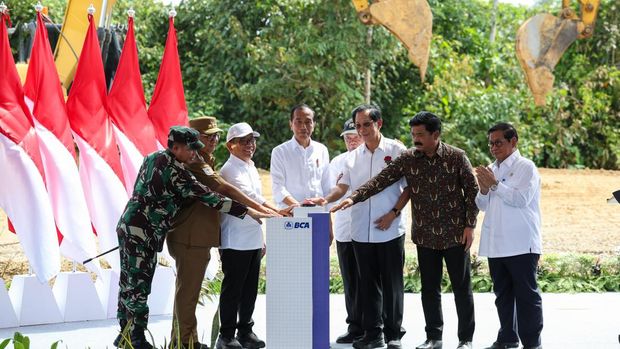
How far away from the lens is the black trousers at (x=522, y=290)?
541 centimetres

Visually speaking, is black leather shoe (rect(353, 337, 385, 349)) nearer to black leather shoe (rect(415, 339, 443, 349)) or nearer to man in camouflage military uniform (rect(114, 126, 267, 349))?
black leather shoe (rect(415, 339, 443, 349))

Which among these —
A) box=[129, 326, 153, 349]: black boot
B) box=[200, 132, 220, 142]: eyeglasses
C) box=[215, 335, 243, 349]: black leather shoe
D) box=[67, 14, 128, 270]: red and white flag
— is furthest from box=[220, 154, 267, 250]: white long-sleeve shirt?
box=[67, 14, 128, 270]: red and white flag

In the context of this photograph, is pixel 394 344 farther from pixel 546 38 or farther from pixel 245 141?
pixel 546 38

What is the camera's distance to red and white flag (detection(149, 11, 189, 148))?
7055 mm

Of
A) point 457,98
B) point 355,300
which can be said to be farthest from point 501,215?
point 457,98

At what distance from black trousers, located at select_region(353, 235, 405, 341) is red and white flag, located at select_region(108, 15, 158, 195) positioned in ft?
5.86

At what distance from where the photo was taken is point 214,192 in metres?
5.27

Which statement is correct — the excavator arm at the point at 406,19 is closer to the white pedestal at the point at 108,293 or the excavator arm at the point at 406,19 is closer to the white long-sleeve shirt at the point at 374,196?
the white long-sleeve shirt at the point at 374,196

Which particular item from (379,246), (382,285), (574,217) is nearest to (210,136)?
(379,246)

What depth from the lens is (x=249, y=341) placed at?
5738 millimetres

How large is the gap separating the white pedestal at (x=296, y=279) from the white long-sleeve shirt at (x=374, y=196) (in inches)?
18.5

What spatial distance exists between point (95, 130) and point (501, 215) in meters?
2.75

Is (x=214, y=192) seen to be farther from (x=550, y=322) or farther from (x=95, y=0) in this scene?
(x=95, y=0)

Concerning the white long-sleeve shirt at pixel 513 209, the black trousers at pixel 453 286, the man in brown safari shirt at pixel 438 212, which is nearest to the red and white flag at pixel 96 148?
the man in brown safari shirt at pixel 438 212
